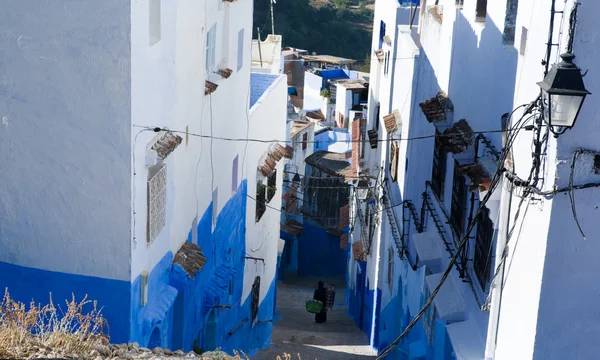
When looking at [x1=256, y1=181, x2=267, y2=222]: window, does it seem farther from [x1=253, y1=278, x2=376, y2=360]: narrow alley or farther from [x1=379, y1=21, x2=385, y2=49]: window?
[x1=379, y1=21, x2=385, y2=49]: window

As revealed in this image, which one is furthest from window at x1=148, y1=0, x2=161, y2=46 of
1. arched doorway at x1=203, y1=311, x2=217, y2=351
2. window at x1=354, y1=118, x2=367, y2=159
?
window at x1=354, y1=118, x2=367, y2=159

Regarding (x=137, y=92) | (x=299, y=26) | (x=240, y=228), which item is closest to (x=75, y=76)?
(x=137, y=92)

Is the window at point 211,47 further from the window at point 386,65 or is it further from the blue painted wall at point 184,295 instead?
the window at point 386,65

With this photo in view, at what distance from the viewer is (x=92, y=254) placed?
40.0 feet

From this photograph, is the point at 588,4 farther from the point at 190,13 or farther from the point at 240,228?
the point at 240,228

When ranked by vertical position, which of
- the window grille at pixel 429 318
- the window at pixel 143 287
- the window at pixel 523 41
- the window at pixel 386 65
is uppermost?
the window at pixel 523 41

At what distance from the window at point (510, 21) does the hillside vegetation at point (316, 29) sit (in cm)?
6315

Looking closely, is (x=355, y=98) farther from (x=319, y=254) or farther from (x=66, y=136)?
(x=66, y=136)

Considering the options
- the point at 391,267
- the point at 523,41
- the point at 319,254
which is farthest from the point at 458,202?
the point at 319,254

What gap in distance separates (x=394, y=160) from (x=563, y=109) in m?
15.0

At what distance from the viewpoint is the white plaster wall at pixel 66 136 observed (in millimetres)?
11305

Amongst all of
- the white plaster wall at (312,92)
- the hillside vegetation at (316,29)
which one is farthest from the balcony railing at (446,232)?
the hillside vegetation at (316,29)

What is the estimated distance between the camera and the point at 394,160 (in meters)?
23.3

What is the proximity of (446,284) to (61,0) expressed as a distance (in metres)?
7.36
